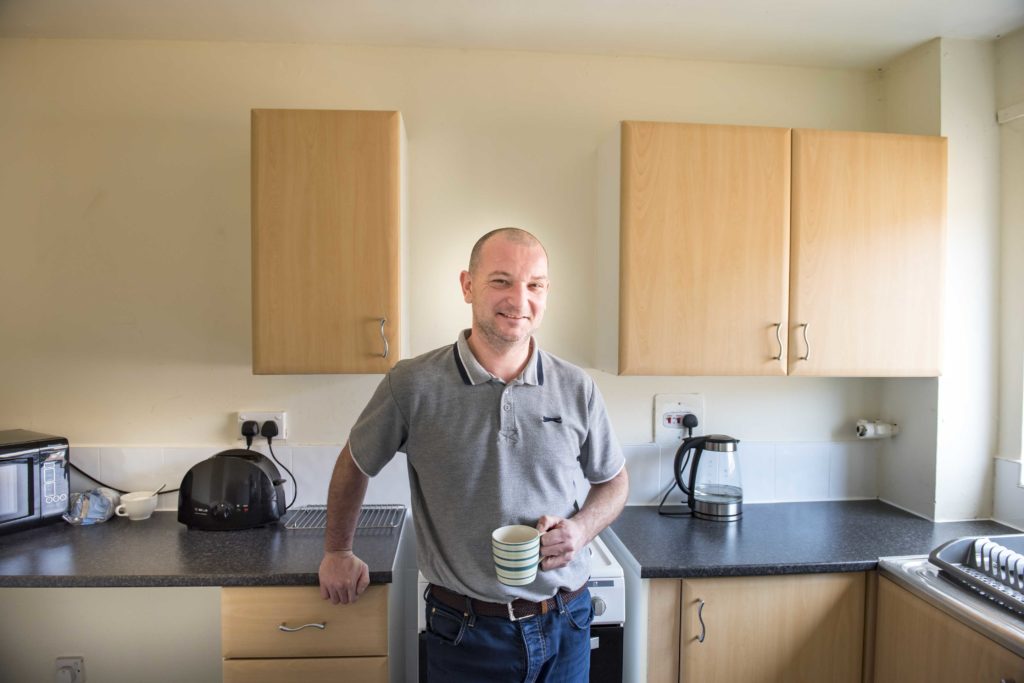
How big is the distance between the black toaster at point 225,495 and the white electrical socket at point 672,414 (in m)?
1.40

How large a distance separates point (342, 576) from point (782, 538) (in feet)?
4.41

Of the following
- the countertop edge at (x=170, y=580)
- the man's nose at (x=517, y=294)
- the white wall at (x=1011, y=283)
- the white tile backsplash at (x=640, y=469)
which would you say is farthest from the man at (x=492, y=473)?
the white wall at (x=1011, y=283)

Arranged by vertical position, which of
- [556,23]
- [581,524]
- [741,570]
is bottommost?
[741,570]

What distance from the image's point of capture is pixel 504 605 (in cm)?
128

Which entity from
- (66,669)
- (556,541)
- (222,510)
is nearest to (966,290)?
(556,541)

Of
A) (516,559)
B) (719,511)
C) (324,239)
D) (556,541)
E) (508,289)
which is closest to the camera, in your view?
(516,559)

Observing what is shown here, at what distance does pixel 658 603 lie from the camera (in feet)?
5.26

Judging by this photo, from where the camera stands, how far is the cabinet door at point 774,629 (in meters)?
1.60

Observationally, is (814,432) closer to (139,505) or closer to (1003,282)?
(1003,282)

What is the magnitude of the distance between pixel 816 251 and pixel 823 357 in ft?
1.13

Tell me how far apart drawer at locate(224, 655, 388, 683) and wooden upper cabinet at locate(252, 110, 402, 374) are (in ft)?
2.60

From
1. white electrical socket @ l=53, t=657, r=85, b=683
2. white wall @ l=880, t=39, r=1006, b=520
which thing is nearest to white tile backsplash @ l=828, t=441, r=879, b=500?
white wall @ l=880, t=39, r=1006, b=520

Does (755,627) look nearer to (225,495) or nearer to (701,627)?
(701,627)

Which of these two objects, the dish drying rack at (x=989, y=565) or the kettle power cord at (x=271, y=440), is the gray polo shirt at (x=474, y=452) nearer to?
the kettle power cord at (x=271, y=440)
